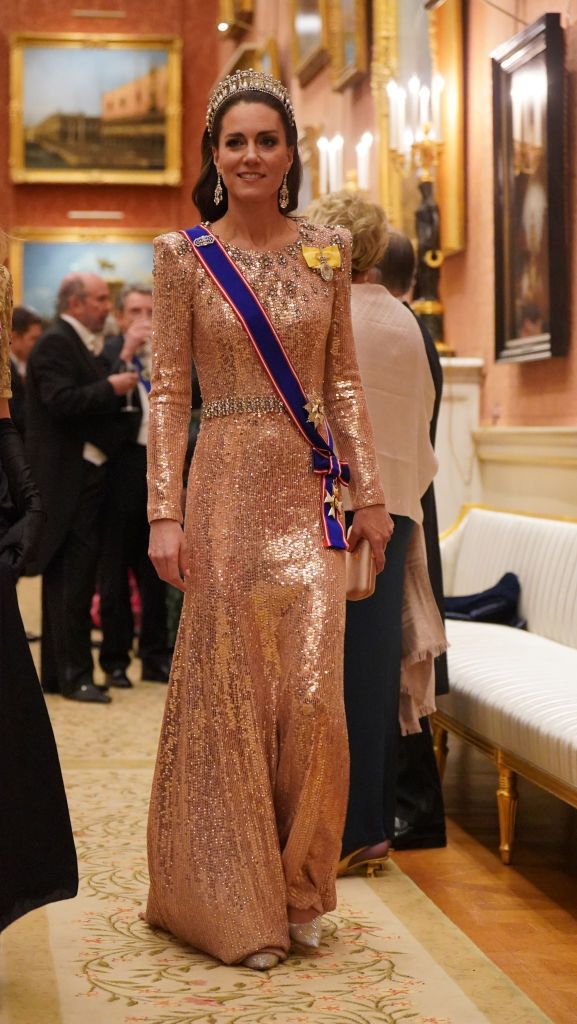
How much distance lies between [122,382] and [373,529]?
3.88 m

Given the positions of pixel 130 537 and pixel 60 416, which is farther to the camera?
pixel 130 537

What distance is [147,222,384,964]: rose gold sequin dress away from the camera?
11.4 ft

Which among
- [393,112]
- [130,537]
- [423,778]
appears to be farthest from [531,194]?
[130,537]

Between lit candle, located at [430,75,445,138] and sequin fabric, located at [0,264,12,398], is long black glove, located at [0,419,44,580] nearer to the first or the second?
sequin fabric, located at [0,264,12,398]

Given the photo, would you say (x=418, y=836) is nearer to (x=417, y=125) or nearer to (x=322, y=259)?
(x=322, y=259)

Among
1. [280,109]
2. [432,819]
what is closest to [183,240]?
[280,109]

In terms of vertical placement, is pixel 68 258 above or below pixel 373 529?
above

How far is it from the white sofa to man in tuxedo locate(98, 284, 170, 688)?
1767 millimetres

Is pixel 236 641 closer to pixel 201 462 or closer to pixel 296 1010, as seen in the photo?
pixel 201 462

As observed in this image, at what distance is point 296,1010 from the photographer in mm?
3180

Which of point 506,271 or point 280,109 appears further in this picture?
point 506,271

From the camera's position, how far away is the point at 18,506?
3.42 metres

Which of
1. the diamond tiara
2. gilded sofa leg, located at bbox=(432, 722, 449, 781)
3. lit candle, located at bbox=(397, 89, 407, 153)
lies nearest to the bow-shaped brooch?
the diamond tiara

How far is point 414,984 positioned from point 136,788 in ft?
7.54
